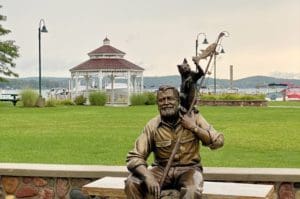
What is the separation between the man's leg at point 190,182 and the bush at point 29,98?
99.7ft

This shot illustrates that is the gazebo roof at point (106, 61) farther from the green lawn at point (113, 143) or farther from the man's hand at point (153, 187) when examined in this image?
the man's hand at point (153, 187)

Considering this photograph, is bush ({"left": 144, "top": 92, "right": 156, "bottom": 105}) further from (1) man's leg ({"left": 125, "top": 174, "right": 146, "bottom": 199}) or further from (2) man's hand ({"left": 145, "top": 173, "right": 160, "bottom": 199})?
(2) man's hand ({"left": 145, "top": 173, "right": 160, "bottom": 199})

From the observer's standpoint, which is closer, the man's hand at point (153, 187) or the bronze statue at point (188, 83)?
the man's hand at point (153, 187)

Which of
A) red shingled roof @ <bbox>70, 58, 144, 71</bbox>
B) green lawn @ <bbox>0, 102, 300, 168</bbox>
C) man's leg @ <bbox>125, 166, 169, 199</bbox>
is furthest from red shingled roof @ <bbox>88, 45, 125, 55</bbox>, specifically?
man's leg @ <bbox>125, 166, 169, 199</bbox>

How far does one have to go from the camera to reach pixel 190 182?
18.5 ft

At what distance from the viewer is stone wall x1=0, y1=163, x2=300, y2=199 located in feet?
24.5

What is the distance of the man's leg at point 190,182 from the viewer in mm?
5539

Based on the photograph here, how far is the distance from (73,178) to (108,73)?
39.3m

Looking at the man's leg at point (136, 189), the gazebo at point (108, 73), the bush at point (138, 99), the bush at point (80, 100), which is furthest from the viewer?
the gazebo at point (108, 73)

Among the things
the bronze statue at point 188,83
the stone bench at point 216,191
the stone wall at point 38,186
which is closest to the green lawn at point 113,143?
the stone wall at point 38,186

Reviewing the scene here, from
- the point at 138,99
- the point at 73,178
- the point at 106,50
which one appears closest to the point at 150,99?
the point at 138,99

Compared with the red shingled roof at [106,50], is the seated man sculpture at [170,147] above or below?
below

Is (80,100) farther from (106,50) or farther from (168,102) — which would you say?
(168,102)

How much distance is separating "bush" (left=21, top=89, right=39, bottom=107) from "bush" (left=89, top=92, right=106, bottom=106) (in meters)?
3.91
